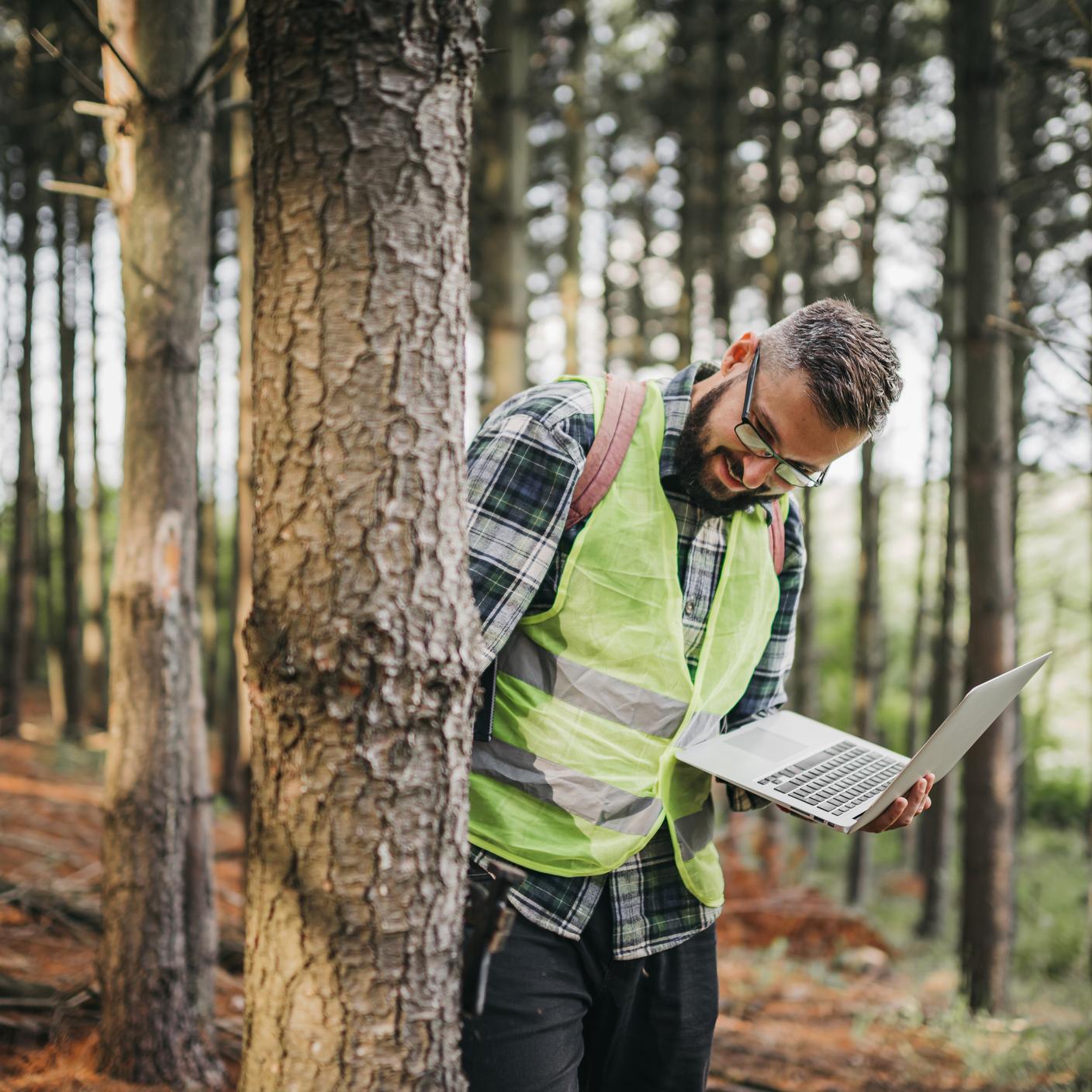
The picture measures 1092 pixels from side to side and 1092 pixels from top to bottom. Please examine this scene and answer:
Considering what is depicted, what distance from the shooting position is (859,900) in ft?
33.2

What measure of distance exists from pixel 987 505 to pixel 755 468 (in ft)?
13.1

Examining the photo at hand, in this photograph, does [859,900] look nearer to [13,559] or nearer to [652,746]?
[652,746]

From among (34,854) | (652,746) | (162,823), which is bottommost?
(34,854)

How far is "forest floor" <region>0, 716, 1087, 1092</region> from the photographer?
122 inches

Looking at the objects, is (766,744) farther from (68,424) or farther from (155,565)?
(68,424)

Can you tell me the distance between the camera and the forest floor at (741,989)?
3.09 meters

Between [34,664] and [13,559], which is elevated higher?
[13,559]

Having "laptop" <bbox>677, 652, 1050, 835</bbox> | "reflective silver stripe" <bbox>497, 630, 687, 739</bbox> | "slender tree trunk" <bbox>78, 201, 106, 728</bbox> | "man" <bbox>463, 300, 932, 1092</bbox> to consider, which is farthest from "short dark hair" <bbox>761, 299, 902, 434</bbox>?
"slender tree trunk" <bbox>78, 201, 106, 728</bbox>

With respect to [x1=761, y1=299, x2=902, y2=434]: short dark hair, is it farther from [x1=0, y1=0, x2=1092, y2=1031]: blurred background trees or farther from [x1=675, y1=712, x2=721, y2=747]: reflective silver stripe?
[x1=0, y1=0, x2=1092, y2=1031]: blurred background trees

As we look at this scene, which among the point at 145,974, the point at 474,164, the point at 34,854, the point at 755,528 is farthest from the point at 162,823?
the point at 474,164

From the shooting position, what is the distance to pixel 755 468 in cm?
201

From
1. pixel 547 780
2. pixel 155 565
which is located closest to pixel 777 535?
pixel 547 780

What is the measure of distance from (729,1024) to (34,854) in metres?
4.33

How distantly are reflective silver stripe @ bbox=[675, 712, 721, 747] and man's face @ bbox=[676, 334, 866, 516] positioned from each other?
47 centimetres
